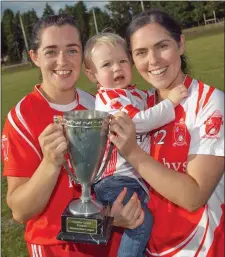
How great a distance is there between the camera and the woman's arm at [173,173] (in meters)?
1.62

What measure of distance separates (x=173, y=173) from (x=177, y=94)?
1.22ft

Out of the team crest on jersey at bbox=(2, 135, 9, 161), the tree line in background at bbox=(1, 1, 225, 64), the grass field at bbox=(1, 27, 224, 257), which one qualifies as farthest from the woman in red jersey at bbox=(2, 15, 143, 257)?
the tree line in background at bbox=(1, 1, 225, 64)

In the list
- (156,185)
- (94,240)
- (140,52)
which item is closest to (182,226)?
(156,185)

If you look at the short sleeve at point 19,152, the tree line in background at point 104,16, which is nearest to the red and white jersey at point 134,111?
the short sleeve at point 19,152

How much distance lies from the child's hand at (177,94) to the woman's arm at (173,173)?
0.27 m

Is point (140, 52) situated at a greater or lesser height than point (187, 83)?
greater

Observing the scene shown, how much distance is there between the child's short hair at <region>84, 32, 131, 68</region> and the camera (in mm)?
2312

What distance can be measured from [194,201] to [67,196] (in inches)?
28.8

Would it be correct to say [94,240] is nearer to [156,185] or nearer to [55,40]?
[156,185]

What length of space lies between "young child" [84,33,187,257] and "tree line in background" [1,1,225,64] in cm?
2993

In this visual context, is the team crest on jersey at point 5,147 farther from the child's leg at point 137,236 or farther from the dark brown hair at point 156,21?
the dark brown hair at point 156,21

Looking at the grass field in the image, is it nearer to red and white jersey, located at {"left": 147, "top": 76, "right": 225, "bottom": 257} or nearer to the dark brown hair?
the dark brown hair

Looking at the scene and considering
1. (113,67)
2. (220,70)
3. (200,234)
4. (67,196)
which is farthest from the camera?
(220,70)

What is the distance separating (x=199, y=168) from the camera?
166 centimetres
